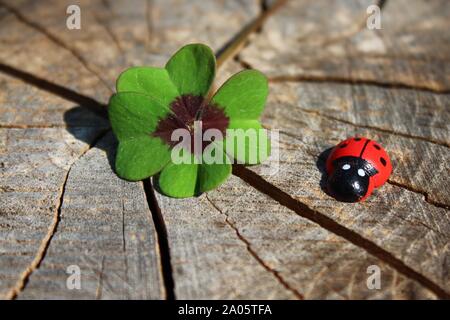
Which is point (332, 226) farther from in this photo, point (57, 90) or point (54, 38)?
point (54, 38)

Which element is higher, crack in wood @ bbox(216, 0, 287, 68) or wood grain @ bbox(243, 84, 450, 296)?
crack in wood @ bbox(216, 0, 287, 68)

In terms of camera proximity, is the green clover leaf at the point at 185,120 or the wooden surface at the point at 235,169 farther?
the green clover leaf at the point at 185,120

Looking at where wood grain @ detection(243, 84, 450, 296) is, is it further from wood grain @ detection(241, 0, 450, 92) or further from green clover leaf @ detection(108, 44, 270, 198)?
wood grain @ detection(241, 0, 450, 92)

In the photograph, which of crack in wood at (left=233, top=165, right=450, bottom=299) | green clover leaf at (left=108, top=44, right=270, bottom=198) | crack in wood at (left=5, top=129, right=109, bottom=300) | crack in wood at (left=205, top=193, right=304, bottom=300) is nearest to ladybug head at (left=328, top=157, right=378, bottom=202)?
crack in wood at (left=233, top=165, right=450, bottom=299)

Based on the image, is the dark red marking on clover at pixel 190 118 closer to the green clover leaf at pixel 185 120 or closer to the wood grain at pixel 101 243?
the green clover leaf at pixel 185 120

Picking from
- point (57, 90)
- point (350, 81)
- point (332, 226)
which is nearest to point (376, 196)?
point (332, 226)

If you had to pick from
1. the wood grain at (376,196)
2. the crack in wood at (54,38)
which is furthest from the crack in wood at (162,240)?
the crack in wood at (54,38)

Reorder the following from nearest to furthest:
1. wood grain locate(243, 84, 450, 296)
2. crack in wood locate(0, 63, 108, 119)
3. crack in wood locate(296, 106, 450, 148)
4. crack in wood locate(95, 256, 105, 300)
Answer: crack in wood locate(95, 256, 105, 300)
wood grain locate(243, 84, 450, 296)
crack in wood locate(296, 106, 450, 148)
crack in wood locate(0, 63, 108, 119)
